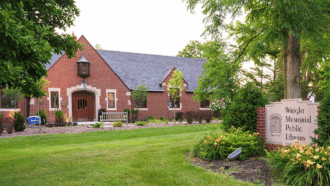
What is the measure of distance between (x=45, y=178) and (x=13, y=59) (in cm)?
274

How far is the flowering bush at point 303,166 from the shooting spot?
449 cm

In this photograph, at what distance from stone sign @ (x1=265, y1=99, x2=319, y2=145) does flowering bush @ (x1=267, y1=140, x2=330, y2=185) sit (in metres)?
1.30

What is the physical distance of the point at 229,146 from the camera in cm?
710

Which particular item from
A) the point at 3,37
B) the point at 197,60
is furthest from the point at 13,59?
the point at 197,60

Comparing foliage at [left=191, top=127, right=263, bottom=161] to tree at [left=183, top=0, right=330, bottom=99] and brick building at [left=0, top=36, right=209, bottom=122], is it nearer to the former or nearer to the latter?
tree at [left=183, top=0, right=330, bottom=99]

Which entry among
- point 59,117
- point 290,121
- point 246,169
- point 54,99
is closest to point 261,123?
point 290,121

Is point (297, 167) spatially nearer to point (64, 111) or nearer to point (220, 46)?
point (220, 46)

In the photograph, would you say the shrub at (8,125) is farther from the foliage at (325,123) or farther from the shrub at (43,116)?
the foliage at (325,123)

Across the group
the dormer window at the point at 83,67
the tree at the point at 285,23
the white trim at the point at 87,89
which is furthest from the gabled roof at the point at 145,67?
the tree at the point at 285,23

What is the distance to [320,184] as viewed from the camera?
4352mm

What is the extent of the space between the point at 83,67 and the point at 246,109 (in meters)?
19.1

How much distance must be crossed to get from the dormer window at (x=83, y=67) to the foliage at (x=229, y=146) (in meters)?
18.6

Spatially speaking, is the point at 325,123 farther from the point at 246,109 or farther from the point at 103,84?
the point at 103,84

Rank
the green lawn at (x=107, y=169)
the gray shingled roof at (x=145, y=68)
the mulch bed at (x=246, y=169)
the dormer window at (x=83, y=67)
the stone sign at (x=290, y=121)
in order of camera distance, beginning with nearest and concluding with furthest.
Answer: the mulch bed at (x=246, y=169)
the green lawn at (x=107, y=169)
the stone sign at (x=290, y=121)
the dormer window at (x=83, y=67)
the gray shingled roof at (x=145, y=68)
